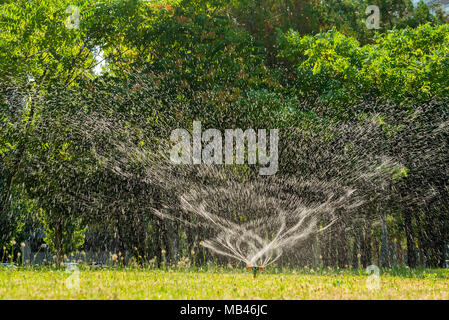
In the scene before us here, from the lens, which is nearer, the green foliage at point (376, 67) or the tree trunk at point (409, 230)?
the green foliage at point (376, 67)

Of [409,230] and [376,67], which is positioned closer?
[376,67]

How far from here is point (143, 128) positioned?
17078 millimetres

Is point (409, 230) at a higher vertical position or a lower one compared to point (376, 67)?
lower

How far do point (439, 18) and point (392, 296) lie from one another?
21.2 m

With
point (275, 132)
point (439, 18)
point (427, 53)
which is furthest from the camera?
point (439, 18)

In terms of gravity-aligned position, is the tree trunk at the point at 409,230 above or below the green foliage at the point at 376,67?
below

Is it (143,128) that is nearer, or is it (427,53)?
(143,128)

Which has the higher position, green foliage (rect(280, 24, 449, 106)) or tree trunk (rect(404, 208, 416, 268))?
green foliage (rect(280, 24, 449, 106))

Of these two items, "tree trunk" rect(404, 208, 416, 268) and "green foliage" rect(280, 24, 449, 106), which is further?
"tree trunk" rect(404, 208, 416, 268)
